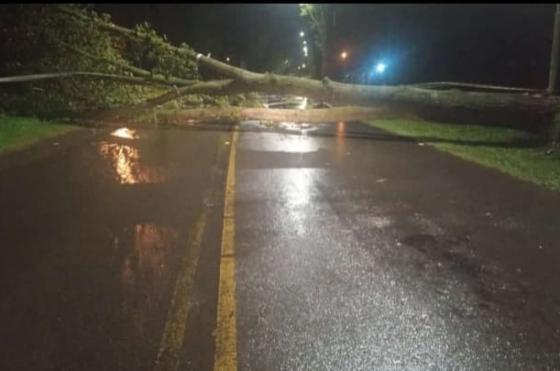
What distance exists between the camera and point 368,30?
44469 mm

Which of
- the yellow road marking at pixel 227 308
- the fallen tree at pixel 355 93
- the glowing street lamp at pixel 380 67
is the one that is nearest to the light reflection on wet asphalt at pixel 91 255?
the yellow road marking at pixel 227 308

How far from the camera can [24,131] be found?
41.2 ft

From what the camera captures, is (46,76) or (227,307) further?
(46,76)

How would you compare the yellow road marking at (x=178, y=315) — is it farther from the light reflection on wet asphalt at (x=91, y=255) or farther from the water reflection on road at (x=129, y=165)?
the water reflection on road at (x=129, y=165)

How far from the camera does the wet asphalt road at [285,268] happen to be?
3537 millimetres

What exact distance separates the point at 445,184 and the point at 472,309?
479 cm

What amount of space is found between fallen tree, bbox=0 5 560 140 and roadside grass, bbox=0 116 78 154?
238 cm

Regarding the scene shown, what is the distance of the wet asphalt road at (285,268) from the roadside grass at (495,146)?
0.84 metres

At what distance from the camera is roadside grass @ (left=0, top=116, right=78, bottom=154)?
1112 centimetres

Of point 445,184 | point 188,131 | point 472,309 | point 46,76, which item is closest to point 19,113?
point 46,76

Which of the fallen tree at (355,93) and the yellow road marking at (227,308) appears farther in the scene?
the fallen tree at (355,93)

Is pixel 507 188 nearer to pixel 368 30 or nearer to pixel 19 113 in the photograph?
pixel 19 113

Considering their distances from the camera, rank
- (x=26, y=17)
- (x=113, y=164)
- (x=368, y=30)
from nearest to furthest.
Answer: (x=113, y=164) → (x=26, y=17) → (x=368, y=30)

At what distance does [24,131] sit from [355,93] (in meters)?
8.55
